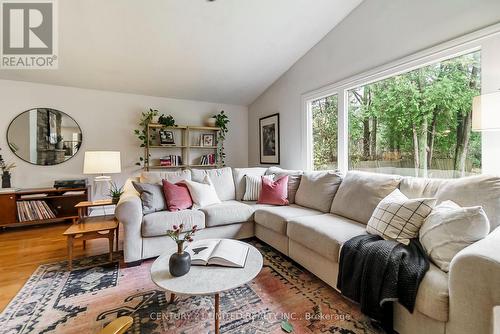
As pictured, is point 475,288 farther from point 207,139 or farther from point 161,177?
point 207,139

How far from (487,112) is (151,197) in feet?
9.37

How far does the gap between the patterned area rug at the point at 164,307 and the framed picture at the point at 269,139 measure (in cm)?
253

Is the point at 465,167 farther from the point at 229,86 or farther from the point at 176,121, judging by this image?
the point at 176,121

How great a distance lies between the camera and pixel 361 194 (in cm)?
219

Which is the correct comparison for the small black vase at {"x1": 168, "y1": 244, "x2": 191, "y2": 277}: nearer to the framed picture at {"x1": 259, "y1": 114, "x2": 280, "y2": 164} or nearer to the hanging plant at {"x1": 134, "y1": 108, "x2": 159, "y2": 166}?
the framed picture at {"x1": 259, "y1": 114, "x2": 280, "y2": 164}

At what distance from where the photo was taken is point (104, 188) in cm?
398

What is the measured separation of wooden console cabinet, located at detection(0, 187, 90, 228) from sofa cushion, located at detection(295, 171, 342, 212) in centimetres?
289

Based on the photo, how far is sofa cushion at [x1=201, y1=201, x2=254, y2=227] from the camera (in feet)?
8.51

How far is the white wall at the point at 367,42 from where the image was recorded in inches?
79.7

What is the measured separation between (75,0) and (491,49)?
376 cm

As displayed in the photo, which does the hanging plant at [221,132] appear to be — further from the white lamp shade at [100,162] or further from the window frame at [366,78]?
the white lamp shade at [100,162]

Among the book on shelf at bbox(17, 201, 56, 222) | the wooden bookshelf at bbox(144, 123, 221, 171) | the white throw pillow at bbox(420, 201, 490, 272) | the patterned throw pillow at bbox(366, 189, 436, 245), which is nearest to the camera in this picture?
the white throw pillow at bbox(420, 201, 490, 272)

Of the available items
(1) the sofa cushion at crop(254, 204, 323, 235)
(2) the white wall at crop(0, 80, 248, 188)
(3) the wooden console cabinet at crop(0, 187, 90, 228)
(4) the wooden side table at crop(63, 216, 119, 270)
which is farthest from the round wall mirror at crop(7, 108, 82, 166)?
(1) the sofa cushion at crop(254, 204, 323, 235)

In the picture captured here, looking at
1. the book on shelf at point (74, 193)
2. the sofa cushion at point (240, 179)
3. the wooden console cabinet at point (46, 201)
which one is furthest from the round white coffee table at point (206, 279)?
the book on shelf at point (74, 193)
